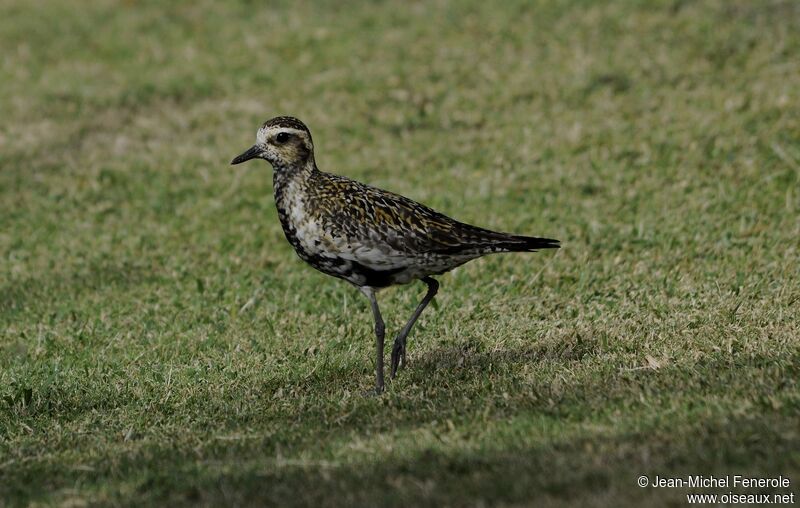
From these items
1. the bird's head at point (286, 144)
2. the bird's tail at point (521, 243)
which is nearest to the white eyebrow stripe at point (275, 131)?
the bird's head at point (286, 144)

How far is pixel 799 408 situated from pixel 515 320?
9.54 ft

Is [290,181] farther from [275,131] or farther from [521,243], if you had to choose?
[521,243]

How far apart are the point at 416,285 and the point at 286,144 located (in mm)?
2419

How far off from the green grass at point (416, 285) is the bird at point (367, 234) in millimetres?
677

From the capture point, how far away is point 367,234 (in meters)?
7.04

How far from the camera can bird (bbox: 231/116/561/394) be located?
7050mm

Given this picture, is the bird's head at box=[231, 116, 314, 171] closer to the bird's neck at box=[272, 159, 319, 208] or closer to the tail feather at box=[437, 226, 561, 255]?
the bird's neck at box=[272, 159, 319, 208]

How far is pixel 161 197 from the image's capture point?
12.1 metres

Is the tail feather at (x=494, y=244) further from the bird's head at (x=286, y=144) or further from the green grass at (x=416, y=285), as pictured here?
the bird's head at (x=286, y=144)

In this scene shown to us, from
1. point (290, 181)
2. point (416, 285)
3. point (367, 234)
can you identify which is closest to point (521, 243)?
point (367, 234)

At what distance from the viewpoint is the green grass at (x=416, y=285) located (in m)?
5.75

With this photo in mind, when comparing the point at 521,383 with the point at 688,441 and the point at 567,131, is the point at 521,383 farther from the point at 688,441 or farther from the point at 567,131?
the point at 567,131

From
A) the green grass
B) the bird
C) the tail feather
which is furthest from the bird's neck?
the green grass

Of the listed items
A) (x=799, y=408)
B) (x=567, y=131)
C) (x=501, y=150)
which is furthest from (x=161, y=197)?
(x=799, y=408)
